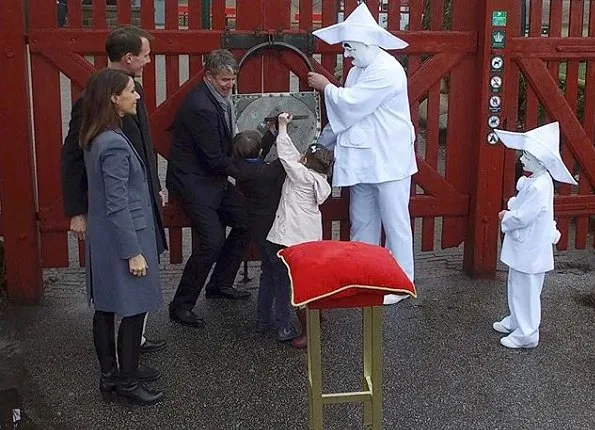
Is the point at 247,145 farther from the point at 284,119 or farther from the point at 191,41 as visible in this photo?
the point at 191,41

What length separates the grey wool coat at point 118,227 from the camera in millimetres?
3922

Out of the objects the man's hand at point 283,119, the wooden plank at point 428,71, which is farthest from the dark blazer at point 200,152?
the wooden plank at point 428,71

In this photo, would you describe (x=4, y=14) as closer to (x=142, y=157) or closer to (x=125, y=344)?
(x=142, y=157)

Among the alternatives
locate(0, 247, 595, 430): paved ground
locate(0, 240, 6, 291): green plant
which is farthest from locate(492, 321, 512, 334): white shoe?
locate(0, 240, 6, 291): green plant

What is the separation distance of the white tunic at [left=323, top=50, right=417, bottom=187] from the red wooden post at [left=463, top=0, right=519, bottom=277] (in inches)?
30.7

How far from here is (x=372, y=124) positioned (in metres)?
5.33

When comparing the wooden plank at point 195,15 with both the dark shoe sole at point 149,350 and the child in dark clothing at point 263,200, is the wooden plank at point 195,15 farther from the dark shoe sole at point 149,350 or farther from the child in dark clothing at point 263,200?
the dark shoe sole at point 149,350

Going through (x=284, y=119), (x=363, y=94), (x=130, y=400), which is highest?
(x=363, y=94)

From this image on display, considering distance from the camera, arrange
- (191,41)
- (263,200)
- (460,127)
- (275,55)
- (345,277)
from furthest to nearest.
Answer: (460,127), (275,55), (191,41), (263,200), (345,277)

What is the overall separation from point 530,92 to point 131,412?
360 cm

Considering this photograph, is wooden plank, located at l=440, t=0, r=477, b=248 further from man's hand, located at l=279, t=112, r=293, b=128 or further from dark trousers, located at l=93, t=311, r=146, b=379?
dark trousers, located at l=93, t=311, r=146, b=379

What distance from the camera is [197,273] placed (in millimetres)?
5238

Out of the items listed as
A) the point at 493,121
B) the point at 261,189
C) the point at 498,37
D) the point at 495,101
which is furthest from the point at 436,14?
the point at 261,189

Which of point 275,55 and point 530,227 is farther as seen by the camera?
point 275,55
